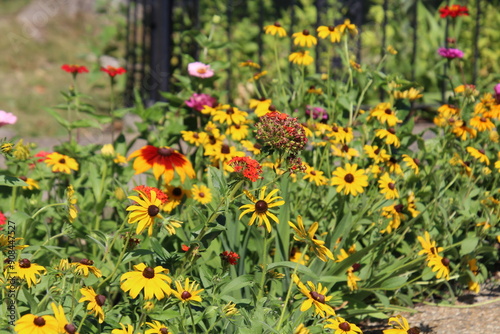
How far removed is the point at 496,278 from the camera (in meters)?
2.85

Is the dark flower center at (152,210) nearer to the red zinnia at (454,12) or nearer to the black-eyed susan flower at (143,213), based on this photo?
the black-eyed susan flower at (143,213)

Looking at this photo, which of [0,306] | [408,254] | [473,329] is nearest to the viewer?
[0,306]

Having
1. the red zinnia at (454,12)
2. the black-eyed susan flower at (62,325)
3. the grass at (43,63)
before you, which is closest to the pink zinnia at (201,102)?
the red zinnia at (454,12)

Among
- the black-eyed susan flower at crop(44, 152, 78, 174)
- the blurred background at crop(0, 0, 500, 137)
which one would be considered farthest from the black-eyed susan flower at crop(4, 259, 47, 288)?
the blurred background at crop(0, 0, 500, 137)

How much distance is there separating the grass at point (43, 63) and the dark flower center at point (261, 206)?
13.2ft

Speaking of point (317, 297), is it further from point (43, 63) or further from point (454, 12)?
point (43, 63)

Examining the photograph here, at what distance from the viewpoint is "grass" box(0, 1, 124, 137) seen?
641 cm

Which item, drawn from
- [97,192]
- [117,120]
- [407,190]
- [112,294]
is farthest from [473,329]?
[117,120]

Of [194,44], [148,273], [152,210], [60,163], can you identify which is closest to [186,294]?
[148,273]

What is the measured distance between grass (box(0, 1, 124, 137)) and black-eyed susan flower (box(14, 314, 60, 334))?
4.21 meters

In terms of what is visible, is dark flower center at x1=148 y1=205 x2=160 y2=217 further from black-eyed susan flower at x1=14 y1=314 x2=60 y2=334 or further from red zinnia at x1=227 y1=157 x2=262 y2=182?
black-eyed susan flower at x1=14 y1=314 x2=60 y2=334

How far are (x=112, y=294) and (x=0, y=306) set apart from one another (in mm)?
654

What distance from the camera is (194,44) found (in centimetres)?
515

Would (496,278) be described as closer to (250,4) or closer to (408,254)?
(408,254)
